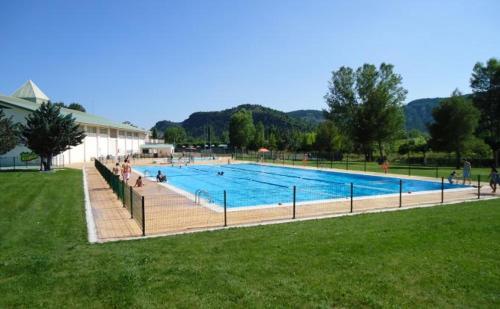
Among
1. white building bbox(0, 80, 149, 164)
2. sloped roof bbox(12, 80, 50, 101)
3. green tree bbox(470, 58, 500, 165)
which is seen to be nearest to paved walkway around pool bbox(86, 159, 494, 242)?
white building bbox(0, 80, 149, 164)

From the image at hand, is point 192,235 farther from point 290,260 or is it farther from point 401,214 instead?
point 401,214

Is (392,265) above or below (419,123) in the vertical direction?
below

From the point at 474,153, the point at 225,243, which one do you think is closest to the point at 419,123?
the point at 474,153

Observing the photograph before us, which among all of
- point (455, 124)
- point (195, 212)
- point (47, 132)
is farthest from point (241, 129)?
point (195, 212)

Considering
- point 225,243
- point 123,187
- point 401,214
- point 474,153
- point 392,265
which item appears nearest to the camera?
point 392,265

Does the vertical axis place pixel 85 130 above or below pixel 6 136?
above

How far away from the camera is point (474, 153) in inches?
1732

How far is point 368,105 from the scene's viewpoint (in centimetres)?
5269

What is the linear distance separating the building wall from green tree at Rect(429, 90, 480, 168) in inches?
1755

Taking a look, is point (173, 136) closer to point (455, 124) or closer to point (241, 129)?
point (241, 129)

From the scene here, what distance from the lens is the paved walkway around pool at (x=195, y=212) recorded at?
34.0 feet

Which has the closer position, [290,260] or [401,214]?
[290,260]

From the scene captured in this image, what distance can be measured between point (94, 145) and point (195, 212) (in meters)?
45.6

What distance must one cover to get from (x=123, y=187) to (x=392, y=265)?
34.7 ft
